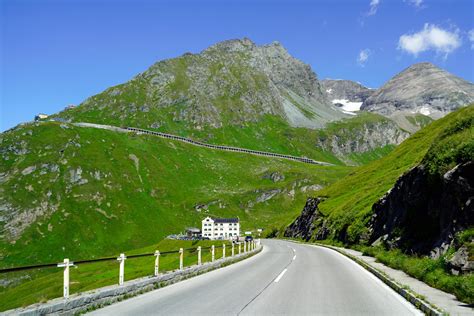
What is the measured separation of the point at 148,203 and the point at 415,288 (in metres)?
180

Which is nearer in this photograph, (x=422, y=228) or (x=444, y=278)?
(x=444, y=278)

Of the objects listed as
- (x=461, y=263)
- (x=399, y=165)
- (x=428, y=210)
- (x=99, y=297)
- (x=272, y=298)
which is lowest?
(x=272, y=298)

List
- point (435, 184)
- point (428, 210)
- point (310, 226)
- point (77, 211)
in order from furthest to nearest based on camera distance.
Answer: point (77, 211) < point (310, 226) < point (428, 210) < point (435, 184)

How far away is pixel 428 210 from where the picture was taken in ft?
83.2

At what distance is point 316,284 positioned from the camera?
1867 cm

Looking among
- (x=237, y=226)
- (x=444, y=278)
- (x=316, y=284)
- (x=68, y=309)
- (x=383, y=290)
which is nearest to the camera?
(x=68, y=309)

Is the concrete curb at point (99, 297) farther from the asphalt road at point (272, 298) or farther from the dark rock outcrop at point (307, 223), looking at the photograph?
the dark rock outcrop at point (307, 223)

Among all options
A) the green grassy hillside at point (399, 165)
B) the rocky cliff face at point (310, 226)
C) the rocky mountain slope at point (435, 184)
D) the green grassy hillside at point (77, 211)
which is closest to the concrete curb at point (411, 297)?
the rocky mountain slope at point (435, 184)

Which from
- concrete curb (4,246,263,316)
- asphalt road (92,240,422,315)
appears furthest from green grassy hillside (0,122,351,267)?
concrete curb (4,246,263,316)

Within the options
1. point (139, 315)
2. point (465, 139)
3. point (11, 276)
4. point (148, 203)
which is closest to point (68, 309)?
point (139, 315)

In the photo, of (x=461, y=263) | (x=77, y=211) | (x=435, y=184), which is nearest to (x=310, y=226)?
(x=435, y=184)

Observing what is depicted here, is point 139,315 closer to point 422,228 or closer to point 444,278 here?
point 444,278

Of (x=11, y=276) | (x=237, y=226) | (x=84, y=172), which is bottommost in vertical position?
(x=11, y=276)

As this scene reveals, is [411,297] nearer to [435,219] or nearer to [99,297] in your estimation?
[99,297]
